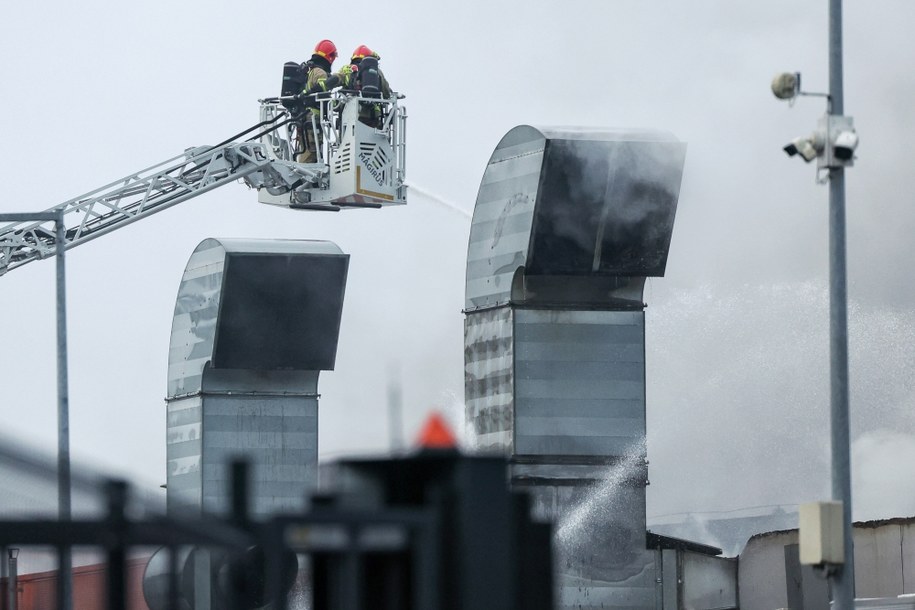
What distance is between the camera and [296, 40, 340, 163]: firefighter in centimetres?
4338

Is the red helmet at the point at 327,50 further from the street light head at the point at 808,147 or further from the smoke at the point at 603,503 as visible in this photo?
the street light head at the point at 808,147

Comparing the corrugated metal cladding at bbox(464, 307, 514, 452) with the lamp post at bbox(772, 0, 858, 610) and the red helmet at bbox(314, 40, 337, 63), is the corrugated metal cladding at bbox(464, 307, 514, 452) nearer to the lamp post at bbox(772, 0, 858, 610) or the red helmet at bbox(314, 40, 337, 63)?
the red helmet at bbox(314, 40, 337, 63)

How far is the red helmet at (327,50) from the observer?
44.0m

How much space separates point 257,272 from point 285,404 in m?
3.01

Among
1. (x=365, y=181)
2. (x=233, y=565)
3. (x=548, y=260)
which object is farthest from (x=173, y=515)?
(x=365, y=181)

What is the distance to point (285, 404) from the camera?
44531 mm

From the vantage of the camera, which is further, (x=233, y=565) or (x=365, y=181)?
(x=365, y=181)

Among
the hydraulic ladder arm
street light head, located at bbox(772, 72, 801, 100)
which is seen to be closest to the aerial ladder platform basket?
the hydraulic ladder arm

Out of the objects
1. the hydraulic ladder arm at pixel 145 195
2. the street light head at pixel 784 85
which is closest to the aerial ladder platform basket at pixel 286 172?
the hydraulic ladder arm at pixel 145 195

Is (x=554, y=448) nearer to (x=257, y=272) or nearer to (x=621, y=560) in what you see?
(x=621, y=560)

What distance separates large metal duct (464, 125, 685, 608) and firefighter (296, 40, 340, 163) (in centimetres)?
950

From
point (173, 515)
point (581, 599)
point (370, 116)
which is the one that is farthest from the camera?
point (370, 116)

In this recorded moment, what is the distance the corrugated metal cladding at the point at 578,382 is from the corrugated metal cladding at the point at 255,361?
→ 34.6ft

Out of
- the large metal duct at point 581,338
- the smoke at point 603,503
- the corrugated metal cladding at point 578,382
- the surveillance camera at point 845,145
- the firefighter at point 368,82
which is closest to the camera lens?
the surveillance camera at point 845,145
